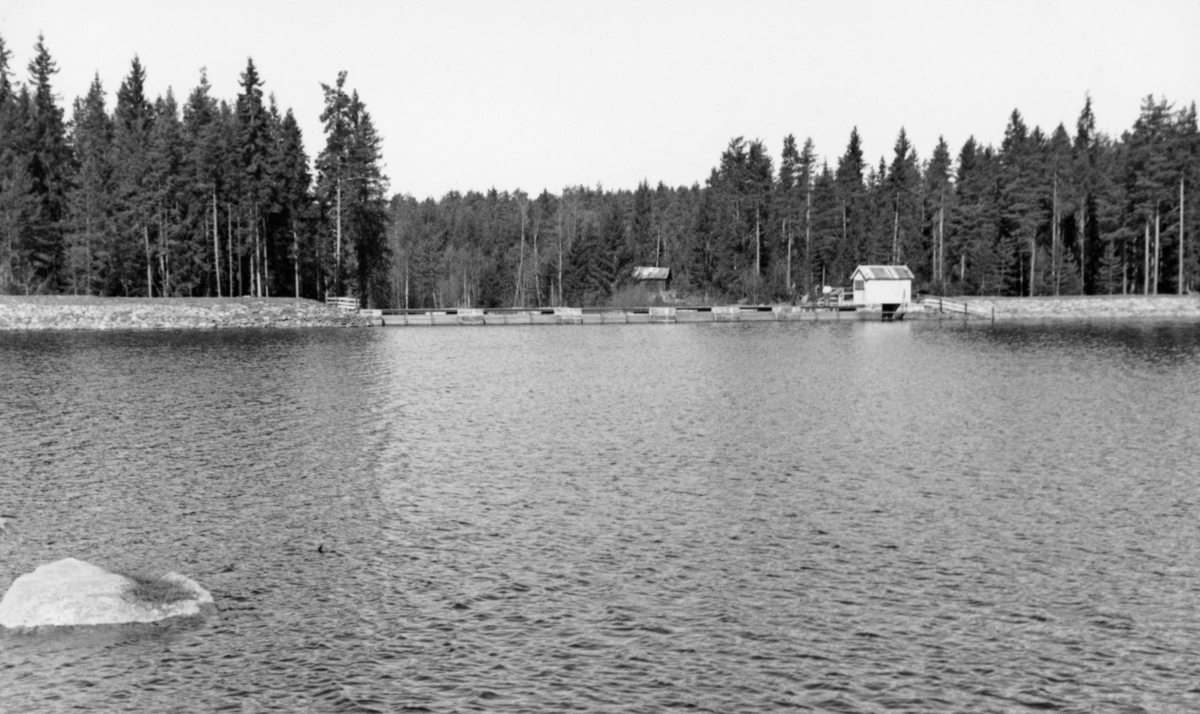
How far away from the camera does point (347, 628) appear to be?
15602mm

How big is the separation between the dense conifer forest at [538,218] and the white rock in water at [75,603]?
257ft

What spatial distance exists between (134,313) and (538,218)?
7446cm

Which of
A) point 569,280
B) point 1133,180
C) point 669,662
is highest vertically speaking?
point 1133,180

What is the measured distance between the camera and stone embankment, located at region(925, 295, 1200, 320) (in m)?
106

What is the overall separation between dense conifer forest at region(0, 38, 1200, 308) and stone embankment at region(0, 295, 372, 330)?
14.5 feet

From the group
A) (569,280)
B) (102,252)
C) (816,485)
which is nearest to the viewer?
(816,485)

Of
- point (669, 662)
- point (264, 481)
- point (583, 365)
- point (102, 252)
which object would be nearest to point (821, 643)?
point (669, 662)

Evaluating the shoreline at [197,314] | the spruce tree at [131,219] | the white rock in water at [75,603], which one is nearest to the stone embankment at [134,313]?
the shoreline at [197,314]

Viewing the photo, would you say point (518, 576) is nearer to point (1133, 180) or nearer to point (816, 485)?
point (816, 485)

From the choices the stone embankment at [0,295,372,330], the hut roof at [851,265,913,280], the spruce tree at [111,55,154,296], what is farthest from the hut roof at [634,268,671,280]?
the spruce tree at [111,55,154,296]

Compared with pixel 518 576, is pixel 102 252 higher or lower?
higher

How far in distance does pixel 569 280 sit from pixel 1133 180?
216 feet

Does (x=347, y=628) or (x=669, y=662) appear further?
(x=347, y=628)

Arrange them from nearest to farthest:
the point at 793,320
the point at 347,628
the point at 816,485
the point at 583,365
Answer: the point at 347,628, the point at 816,485, the point at 583,365, the point at 793,320
